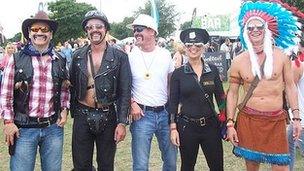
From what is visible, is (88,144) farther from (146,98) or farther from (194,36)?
(194,36)

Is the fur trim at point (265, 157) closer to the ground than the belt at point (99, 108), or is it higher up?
closer to the ground

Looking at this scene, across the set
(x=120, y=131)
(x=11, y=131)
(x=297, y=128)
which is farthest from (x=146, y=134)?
(x=297, y=128)

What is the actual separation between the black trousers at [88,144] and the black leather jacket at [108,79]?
6.2 inches

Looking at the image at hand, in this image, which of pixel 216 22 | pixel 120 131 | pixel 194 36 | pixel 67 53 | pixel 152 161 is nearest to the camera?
pixel 120 131

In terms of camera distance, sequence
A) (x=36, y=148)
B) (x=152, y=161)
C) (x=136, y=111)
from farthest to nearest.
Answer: (x=152, y=161) → (x=136, y=111) → (x=36, y=148)

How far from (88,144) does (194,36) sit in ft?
5.24

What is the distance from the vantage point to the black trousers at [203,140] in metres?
4.48

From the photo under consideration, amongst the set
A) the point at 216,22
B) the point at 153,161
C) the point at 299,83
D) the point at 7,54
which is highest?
the point at 216,22

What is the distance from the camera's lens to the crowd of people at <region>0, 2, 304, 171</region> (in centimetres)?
418

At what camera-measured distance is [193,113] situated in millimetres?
4484

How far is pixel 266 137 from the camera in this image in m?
4.39

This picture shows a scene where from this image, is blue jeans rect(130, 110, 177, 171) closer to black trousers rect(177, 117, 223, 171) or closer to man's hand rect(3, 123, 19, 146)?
black trousers rect(177, 117, 223, 171)

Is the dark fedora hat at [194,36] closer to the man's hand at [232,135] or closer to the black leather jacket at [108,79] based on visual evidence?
the black leather jacket at [108,79]

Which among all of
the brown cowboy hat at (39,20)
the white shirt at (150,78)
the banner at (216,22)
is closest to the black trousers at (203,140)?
the white shirt at (150,78)
